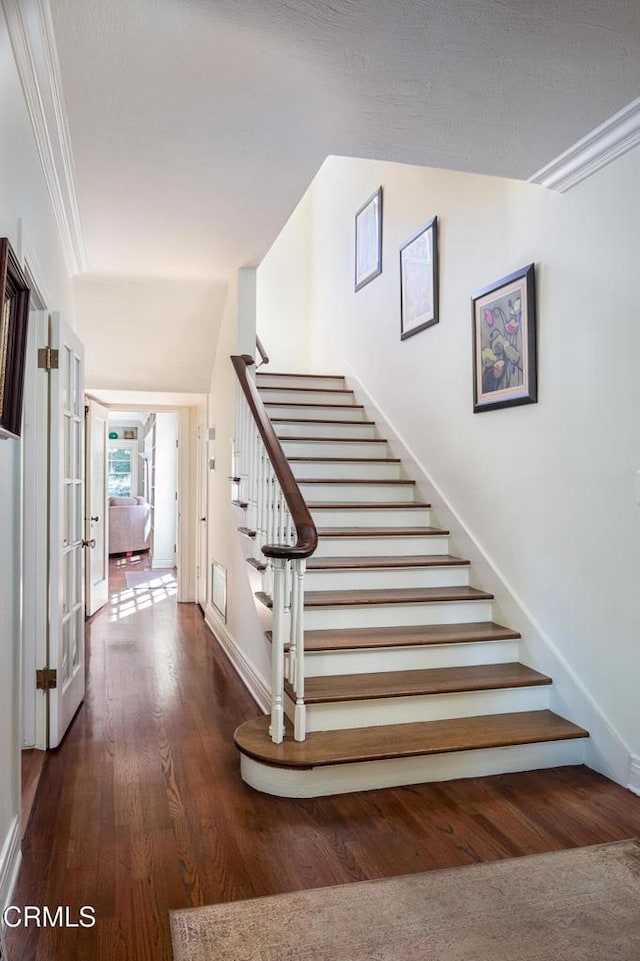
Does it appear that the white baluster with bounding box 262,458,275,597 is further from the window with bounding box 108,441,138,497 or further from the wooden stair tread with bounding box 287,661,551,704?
the window with bounding box 108,441,138,497

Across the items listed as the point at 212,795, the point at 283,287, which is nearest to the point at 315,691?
the point at 212,795

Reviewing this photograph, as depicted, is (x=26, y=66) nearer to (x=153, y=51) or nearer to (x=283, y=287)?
(x=153, y=51)

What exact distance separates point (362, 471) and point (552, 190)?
218 cm

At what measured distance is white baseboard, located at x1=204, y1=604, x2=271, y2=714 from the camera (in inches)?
134

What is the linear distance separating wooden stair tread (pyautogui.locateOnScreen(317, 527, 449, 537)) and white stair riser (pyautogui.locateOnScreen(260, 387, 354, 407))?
1519 millimetres

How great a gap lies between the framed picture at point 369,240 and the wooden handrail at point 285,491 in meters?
1.77

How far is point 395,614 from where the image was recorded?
334cm

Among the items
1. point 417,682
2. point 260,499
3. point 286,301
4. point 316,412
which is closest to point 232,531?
point 260,499

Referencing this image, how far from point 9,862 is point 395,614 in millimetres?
1967

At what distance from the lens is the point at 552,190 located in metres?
2.94

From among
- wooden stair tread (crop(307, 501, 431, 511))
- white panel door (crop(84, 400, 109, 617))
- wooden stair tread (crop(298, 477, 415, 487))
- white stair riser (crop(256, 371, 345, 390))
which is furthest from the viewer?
white panel door (crop(84, 400, 109, 617))

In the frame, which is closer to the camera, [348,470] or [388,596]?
[388,596]

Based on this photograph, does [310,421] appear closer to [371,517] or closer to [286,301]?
[371,517]

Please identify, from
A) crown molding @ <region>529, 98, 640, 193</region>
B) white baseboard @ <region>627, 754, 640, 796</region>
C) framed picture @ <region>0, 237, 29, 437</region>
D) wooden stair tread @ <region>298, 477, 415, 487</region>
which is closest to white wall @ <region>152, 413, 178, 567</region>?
wooden stair tread @ <region>298, 477, 415, 487</region>
